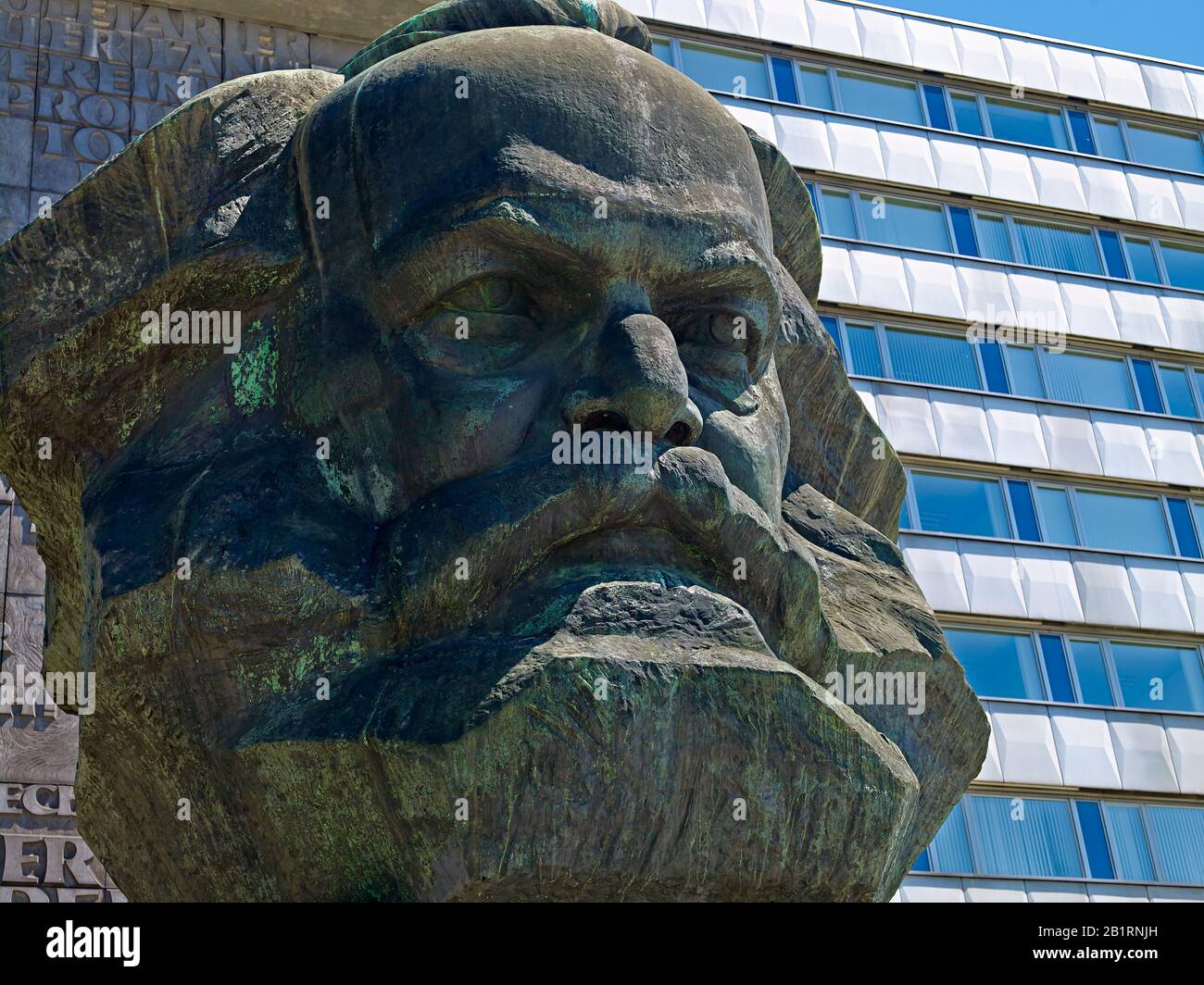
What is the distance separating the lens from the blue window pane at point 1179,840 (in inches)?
961

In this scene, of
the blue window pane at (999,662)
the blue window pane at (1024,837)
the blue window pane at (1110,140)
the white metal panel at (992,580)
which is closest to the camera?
the blue window pane at (1024,837)

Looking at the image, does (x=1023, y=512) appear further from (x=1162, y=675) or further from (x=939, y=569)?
(x=1162, y=675)

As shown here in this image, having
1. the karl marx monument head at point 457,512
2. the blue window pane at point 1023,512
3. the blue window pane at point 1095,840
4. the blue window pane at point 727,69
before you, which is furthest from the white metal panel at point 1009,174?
the karl marx monument head at point 457,512

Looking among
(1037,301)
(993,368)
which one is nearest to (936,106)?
(1037,301)

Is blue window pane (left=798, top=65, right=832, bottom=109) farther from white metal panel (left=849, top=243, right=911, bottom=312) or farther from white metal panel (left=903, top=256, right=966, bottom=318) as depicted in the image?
white metal panel (left=903, top=256, right=966, bottom=318)

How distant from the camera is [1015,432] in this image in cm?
2600

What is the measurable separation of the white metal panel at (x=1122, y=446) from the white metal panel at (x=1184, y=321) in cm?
159

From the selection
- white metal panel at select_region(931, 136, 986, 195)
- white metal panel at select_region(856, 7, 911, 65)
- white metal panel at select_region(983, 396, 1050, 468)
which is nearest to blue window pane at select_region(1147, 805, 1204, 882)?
white metal panel at select_region(983, 396, 1050, 468)

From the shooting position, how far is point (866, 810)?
4.07 meters

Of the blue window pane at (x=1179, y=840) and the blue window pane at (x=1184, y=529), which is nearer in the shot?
the blue window pane at (x=1179, y=840)

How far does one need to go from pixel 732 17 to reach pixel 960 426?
623 centimetres

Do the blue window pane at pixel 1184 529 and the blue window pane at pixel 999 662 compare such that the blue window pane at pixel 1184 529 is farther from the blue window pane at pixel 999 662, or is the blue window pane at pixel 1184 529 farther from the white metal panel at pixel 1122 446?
the blue window pane at pixel 999 662

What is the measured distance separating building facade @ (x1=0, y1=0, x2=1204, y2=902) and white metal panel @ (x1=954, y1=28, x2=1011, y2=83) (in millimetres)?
38
